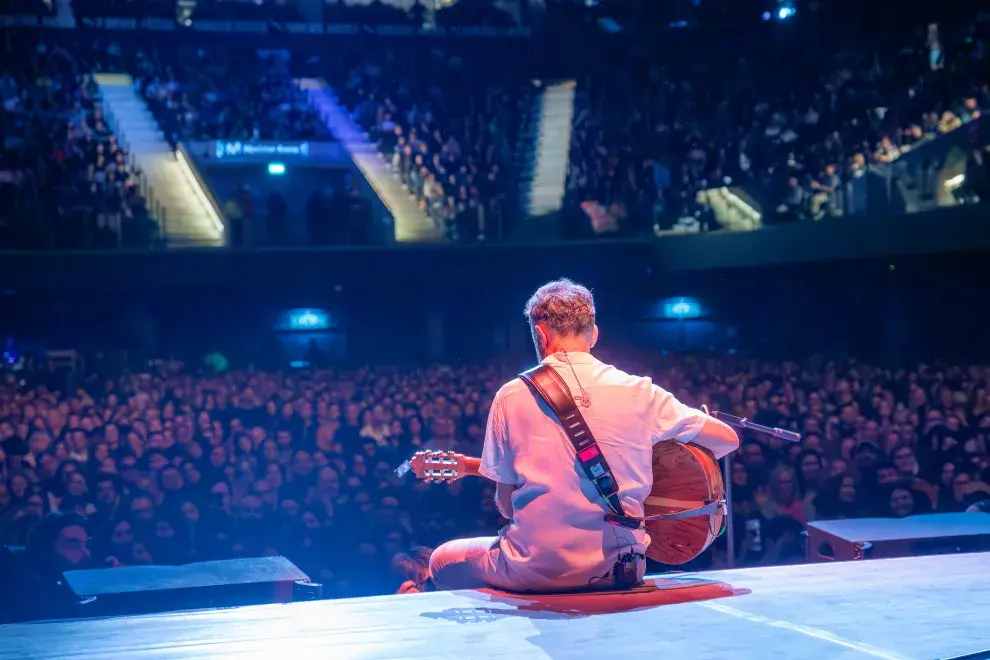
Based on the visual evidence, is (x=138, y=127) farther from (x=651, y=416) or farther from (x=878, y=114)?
(x=651, y=416)

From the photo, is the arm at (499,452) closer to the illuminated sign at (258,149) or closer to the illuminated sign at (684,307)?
the illuminated sign at (684,307)

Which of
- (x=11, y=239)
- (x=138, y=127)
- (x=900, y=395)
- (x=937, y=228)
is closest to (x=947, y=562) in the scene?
(x=900, y=395)

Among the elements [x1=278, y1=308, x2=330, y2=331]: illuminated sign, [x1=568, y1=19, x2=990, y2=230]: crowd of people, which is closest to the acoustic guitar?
[x1=568, y1=19, x2=990, y2=230]: crowd of people

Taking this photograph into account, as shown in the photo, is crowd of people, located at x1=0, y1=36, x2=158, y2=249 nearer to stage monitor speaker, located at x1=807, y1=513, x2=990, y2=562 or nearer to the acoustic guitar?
stage monitor speaker, located at x1=807, y1=513, x2=990, y2=562

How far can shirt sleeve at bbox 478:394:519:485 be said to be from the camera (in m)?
3.20

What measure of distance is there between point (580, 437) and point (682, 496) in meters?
0.42

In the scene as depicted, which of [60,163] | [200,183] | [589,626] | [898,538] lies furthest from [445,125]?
[589,626]

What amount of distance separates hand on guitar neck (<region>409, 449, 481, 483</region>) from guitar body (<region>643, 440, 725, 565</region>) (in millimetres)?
555

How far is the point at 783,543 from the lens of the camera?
727cm

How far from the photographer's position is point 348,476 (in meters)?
8.25

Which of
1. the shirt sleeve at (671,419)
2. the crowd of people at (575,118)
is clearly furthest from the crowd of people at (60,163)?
the shirt sleeve at (671,419)

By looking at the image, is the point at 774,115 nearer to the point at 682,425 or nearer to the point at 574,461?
the point at 682,425

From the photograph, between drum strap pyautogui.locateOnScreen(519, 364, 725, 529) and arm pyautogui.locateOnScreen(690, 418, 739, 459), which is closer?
drum strap pyautogui.locateOnScreen(519, 364, 725, 529)

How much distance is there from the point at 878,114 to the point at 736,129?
274 cm
